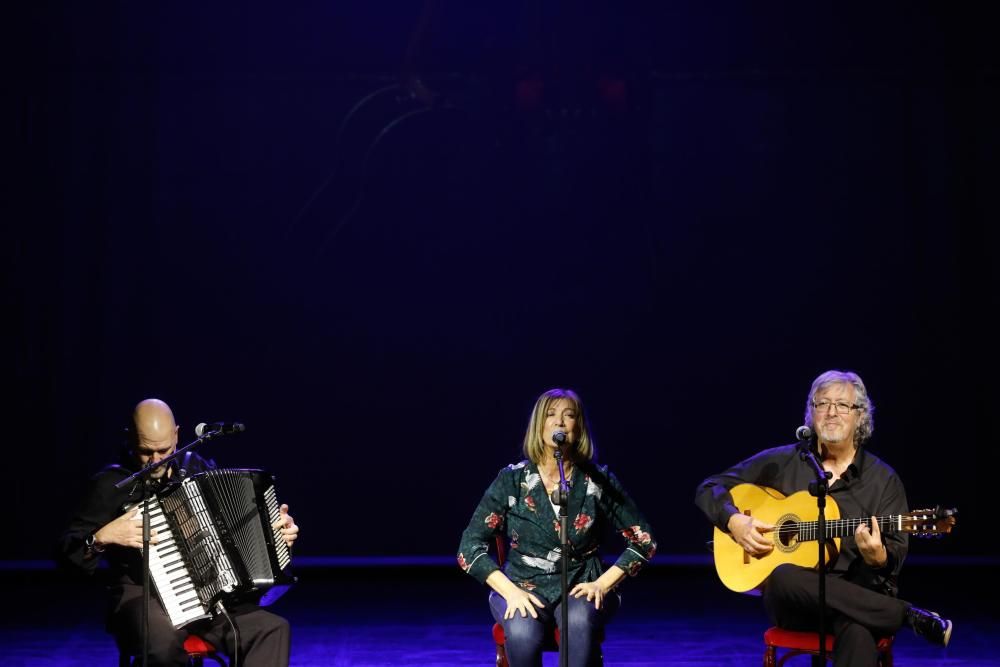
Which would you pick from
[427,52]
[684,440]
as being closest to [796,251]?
[684,440]

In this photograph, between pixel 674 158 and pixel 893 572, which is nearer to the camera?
pixel 893 572

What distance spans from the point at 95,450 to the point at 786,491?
4856 millimetres

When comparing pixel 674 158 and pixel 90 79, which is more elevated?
pixel 90 79

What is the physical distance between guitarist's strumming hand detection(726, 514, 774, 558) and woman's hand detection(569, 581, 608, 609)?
→ 1.78ft

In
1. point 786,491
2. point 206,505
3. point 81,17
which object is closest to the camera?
point 206,505

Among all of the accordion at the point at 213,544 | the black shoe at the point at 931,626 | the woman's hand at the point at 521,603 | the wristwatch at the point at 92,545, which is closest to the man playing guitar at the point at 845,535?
the black shoe at the point at 931,626

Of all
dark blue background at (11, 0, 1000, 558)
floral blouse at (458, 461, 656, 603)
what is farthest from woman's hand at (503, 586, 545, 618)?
dark blue background at (11, 0, 1000, 558)

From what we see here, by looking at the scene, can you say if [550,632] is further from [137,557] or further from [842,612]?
[137,557]

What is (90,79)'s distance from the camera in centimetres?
745

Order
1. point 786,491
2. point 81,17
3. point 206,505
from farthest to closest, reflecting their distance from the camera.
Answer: point 81,17
point 786,491
point 206,505

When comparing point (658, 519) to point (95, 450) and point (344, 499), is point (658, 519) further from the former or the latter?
point (95, 450)

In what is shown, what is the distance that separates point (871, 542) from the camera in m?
3.80

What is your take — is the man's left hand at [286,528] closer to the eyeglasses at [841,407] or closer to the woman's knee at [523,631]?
the woman's knee at [523,631]

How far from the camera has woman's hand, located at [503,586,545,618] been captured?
12.7ft
